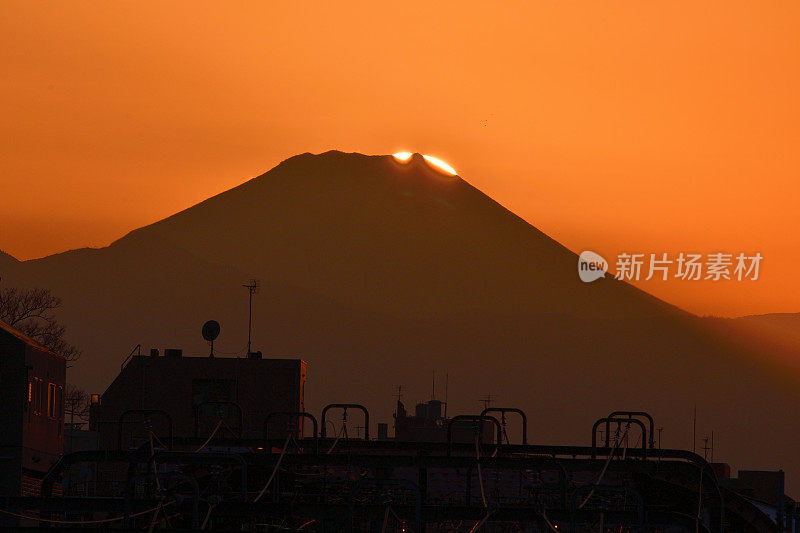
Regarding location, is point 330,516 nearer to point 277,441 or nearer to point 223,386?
point 277,441

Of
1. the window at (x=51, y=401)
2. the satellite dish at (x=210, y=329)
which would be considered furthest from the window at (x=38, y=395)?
the satellite dish at (x=210, y=329)

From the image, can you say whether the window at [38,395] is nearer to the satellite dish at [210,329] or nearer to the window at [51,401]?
the window at [51,401]

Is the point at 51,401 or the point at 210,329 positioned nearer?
the point at 51,401

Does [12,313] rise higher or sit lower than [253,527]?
higher

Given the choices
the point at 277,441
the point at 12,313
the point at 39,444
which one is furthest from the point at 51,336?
the point at 277,441

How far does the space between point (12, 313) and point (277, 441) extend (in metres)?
64.7

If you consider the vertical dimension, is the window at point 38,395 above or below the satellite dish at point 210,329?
below

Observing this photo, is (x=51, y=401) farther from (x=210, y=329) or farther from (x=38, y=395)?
(x=210, y=329)

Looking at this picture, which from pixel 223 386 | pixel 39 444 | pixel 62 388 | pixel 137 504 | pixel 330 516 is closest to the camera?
pixel 330 516

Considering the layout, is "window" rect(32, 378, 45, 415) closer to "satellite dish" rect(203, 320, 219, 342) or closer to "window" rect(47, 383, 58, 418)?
"window" rect(47, 383, 58, 418)

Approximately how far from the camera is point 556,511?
21109 mm

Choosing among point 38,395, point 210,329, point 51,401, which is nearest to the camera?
point 38,395

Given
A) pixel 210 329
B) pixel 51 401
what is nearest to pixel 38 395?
pixel 51 401

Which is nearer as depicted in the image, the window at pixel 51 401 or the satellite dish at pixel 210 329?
the window at pixel 51 401
